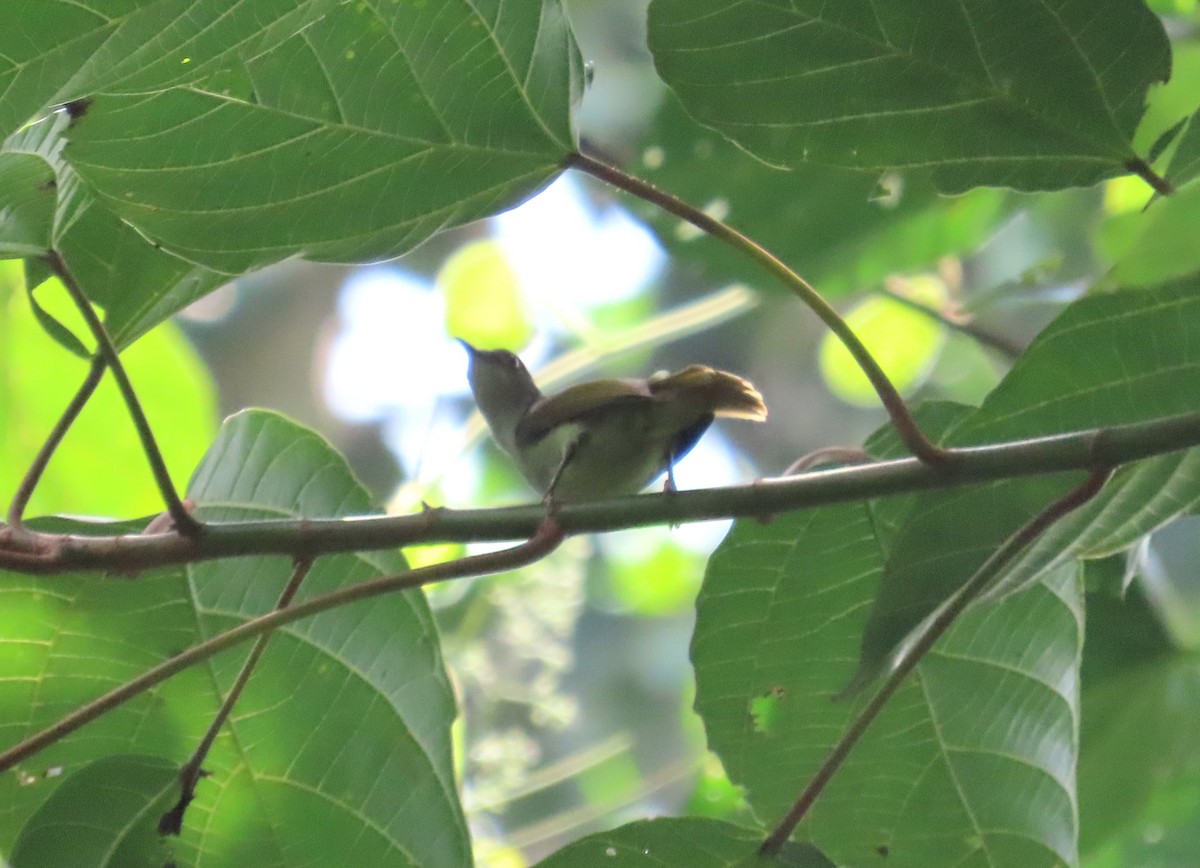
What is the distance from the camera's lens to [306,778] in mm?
1547

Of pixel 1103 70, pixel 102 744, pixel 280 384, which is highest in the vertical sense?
pixel 280 384

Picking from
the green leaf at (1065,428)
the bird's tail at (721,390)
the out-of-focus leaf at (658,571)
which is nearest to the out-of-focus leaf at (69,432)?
the bird's tail at (721,390)

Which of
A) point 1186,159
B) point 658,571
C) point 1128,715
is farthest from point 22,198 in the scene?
point 658,571

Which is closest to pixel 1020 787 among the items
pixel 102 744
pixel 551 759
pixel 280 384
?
pixel 102 744

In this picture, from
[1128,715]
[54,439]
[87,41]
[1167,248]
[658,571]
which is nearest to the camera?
[1167,248]

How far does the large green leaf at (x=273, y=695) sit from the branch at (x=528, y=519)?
0.31 metres

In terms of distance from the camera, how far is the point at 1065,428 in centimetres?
123

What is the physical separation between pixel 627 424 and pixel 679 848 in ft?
1.95

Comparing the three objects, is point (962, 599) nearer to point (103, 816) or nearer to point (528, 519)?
point (528, 519)

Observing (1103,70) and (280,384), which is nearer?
(1103,70)

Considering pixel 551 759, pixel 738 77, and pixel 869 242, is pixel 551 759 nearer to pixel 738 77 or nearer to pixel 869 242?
pixel 869 242

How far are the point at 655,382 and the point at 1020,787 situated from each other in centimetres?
71

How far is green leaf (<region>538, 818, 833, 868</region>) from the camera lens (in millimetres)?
1396

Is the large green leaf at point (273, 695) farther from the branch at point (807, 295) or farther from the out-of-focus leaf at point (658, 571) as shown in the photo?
the out-of-focus leaf at point (658, 571)
